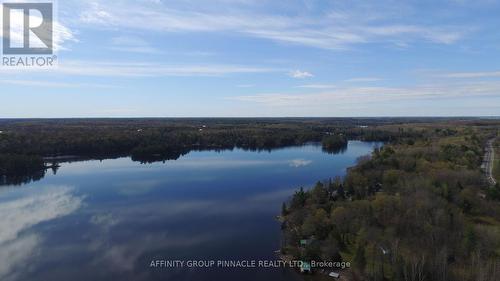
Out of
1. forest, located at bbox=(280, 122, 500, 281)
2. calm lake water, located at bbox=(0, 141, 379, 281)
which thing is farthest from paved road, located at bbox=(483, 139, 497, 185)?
calm lake water, located at bbox=(0, 141, 379, 281)

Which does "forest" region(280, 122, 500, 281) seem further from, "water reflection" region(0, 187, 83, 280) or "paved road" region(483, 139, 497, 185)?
"water reflection" region(0, 187, 83, 280)

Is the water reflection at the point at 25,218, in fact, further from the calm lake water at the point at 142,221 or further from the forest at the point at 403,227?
the forest at the point at 403,227

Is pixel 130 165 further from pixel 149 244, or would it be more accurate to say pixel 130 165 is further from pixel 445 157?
pixel 445 157

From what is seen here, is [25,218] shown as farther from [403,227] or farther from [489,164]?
[489,164]

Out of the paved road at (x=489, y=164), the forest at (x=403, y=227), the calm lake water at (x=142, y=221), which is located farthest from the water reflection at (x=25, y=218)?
the paved road at (x=489, y=164)

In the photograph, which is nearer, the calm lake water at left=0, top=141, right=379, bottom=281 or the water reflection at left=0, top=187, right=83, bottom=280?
the calm lake water at left=0, top=141, right=379, bottom=281

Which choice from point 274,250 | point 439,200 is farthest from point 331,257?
point 439,200
